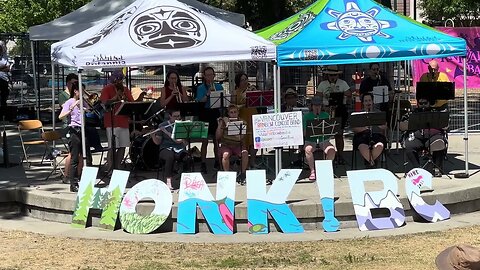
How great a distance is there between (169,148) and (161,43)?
151cm

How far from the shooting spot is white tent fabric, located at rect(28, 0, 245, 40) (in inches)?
592

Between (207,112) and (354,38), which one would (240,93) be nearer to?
(207,112)

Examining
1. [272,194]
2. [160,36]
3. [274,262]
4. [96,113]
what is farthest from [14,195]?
[274,262]

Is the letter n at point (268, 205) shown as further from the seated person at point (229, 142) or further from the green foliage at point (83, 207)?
the green foliage at point (83, 207)

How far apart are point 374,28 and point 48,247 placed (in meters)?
5.70

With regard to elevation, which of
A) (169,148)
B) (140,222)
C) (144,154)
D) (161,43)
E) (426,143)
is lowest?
(140,222)

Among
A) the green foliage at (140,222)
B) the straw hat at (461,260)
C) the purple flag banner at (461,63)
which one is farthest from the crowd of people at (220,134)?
the straw hat at (461,260)

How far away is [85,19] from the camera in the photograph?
51.6ft

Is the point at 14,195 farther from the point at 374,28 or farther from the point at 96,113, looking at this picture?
the point at 374,28

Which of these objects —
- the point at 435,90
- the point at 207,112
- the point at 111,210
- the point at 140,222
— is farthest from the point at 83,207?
the point at 435,90

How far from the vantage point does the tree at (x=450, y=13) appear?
137 ft

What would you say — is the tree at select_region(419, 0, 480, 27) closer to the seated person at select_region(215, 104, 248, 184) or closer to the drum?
the drum

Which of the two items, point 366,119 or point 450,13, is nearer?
point 366,119

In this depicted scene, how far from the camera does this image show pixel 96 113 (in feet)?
41.1
